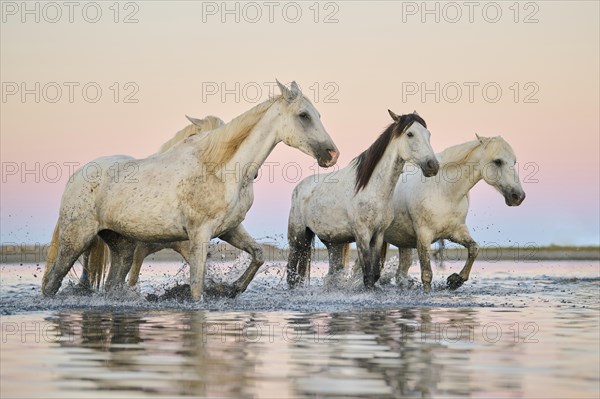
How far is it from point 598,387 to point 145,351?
2964mm

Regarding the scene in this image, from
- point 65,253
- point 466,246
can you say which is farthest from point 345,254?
point 65,253

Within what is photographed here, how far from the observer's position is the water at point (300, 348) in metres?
5.62

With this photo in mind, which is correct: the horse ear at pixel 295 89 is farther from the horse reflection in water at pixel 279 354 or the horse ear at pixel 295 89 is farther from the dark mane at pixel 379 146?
the horse reflection in water at pixel 279 354

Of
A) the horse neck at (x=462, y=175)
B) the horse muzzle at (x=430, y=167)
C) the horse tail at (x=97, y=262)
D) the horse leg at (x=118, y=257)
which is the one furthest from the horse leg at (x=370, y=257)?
the horse tail at (x=97, y=262)

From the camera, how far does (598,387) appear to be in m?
5.62

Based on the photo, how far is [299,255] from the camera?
51.8 feet

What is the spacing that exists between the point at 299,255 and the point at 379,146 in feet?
9.37

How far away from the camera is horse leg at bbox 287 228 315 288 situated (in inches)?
617

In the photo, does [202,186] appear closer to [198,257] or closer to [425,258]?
[198,257]

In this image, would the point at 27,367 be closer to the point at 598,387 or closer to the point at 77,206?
the point at 598,387

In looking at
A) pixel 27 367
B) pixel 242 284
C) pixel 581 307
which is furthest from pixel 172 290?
pixel 27 367

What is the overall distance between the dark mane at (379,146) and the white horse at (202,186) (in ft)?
6.87

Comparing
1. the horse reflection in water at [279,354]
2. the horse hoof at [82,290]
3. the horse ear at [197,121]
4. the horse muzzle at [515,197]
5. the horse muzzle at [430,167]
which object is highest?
the horse ear at [197,121]

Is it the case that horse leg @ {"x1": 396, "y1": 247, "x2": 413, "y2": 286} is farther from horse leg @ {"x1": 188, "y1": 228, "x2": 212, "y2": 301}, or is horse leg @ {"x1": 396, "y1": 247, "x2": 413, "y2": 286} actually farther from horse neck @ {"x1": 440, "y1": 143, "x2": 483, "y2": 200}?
horse leg @ {"x1": 188, "y1": 228, "x2": 212, "y2": 301}
